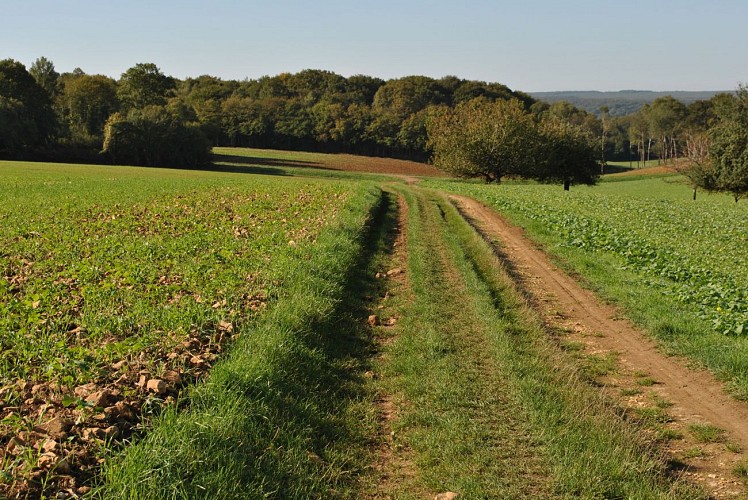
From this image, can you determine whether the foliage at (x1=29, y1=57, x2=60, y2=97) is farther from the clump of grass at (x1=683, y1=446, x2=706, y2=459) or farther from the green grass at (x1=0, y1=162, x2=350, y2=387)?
the clump of grass at (x1=683, y1=446, x2=706, y2=459)

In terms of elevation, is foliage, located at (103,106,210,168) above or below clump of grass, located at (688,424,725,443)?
above

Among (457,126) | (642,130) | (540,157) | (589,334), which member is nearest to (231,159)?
(457,126)

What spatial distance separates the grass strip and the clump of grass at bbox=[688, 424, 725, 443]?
337cm

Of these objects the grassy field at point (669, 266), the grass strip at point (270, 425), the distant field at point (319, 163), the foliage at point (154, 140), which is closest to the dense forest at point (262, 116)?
the foliage at point (154, 140)

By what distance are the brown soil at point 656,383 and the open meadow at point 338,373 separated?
0.14 feet

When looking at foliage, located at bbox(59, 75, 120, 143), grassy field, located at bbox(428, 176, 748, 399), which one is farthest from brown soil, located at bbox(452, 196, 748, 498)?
foliage, located at bbox(59, 75, 120, 143)

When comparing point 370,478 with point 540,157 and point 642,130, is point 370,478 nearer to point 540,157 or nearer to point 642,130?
point 540,157

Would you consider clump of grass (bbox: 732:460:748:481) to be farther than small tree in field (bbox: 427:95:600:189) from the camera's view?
No

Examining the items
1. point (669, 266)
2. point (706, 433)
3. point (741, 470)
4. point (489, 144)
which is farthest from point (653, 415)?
point (489, 144)

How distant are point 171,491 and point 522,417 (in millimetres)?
3470

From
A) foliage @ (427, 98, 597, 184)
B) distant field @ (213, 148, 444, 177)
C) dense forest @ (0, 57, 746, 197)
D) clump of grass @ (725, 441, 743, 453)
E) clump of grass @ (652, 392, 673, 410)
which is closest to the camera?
clump of grass @ (725, 441, 743, 453)

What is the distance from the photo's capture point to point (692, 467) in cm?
532

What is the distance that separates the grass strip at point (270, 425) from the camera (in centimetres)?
428

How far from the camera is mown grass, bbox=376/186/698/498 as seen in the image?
4820 millimetres
